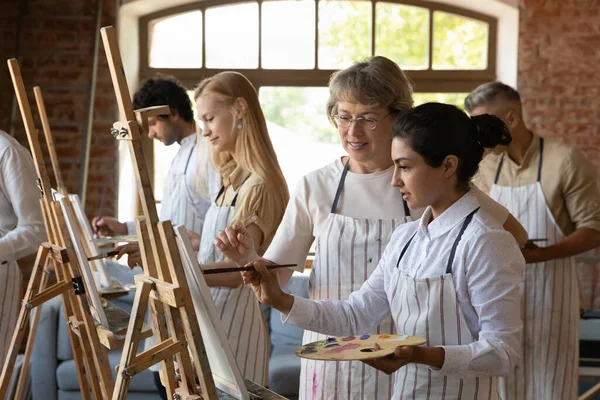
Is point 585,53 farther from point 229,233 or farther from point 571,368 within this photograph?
point 229,233

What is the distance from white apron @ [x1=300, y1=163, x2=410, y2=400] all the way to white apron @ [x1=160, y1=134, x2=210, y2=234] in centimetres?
115

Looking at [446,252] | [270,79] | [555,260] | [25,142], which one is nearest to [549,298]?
[555,260]

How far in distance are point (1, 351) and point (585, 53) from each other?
429 cm

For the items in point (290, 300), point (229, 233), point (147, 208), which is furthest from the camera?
point (229, 233)

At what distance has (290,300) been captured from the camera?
2.06 m

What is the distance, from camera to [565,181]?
329 cm

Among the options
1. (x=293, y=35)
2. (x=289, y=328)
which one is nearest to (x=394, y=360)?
(x=289, y=328)

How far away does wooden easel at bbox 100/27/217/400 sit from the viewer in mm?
1808

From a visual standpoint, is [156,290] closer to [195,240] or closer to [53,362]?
[195,240]

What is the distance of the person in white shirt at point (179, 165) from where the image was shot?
3.24 meters

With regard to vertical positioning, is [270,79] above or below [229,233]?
above

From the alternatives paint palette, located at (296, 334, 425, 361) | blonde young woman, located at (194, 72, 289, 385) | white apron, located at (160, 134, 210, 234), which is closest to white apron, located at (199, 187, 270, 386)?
blonde young woman, located at (194, 72, 289, 385)

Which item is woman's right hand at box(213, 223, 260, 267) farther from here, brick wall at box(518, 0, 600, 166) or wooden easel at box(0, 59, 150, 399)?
brick wall at box(518, 0, 600, 166)

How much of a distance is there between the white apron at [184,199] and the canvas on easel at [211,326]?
146 centimetres
